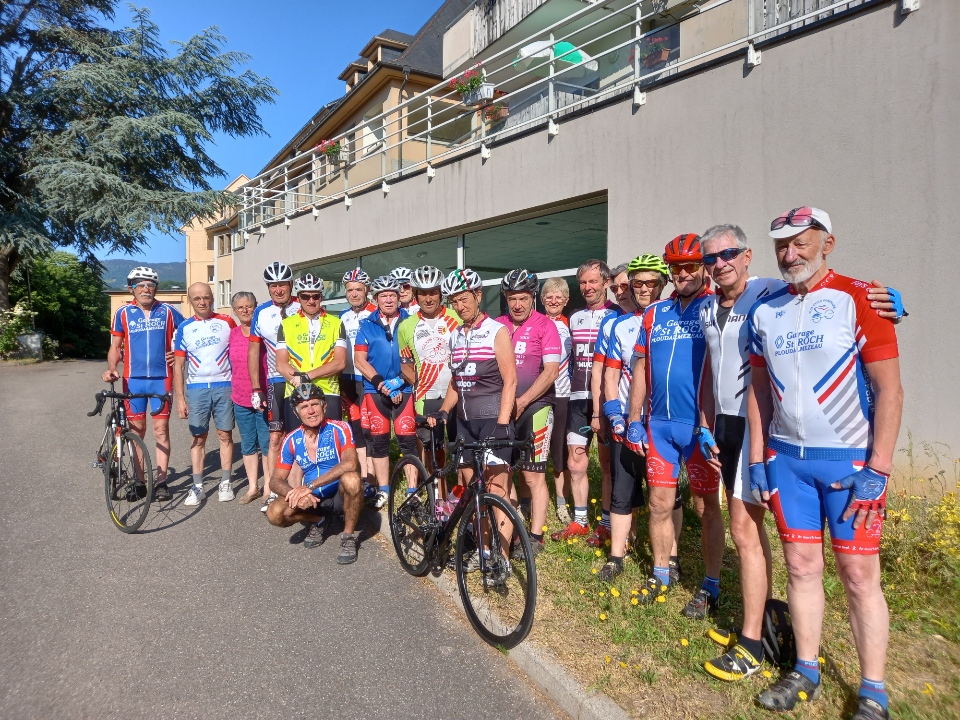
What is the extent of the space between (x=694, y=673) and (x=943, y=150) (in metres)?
4.89

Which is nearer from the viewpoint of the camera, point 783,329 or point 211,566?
point 783,329

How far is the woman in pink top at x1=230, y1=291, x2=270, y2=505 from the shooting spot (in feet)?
21.0

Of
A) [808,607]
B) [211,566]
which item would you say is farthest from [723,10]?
[211,566]

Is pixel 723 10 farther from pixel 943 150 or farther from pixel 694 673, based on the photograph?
pixel 694 673

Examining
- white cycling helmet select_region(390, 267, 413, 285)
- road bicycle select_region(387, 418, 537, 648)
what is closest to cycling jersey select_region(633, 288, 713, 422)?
road bicycle select_region(387, 418, 537, 648)

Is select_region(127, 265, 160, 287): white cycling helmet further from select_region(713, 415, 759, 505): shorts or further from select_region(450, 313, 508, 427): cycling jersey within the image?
select_region(713, 415, 759, 505): shorts

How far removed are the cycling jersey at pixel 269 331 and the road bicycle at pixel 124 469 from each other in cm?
117

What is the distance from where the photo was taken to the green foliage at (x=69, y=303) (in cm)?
2792

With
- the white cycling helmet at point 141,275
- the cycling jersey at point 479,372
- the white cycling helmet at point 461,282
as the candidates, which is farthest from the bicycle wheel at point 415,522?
the white cycling helmet at point 141,275

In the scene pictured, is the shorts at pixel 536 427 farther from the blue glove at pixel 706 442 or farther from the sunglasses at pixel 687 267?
the sunglasses at pixel 687 267

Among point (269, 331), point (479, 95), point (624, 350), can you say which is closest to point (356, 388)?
point (269, 331)

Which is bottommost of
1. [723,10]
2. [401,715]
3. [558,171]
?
[401,715]

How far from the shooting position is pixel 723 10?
691 centimetres

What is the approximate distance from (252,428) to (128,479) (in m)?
1.23
